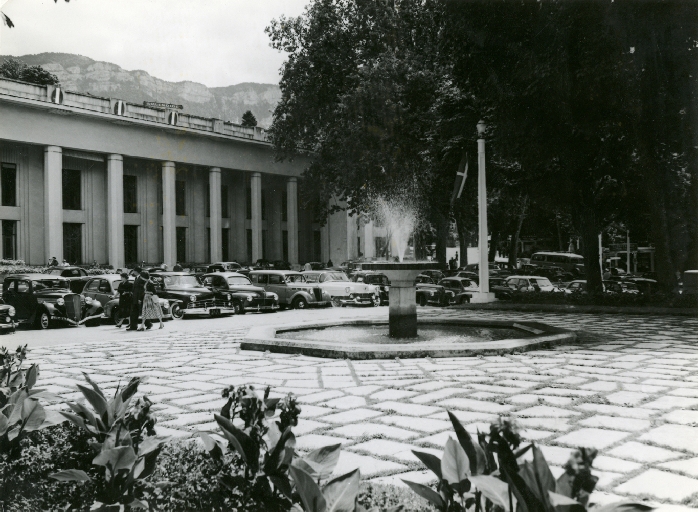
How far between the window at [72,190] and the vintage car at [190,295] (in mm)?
18558

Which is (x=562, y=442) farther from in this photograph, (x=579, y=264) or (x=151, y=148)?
(x=579, y=264)

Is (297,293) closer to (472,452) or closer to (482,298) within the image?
(482,298)

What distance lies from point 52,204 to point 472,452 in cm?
3490

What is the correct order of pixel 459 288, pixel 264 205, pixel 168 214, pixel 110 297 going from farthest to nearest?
pixel 264 205 < pixel 168 214 < pixel 459 288 < pixel 110 297

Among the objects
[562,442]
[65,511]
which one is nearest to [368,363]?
[562,442]

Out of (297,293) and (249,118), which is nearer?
(297,293)

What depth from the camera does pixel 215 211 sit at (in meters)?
41.2

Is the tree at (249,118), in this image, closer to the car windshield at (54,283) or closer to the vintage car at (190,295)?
the vintage car at (190,295)

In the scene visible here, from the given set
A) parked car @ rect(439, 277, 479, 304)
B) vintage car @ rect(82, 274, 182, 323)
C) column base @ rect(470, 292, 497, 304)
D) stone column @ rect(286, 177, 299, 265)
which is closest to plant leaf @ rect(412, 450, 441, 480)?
vintage car @ rect(82, 274, 182, 323)

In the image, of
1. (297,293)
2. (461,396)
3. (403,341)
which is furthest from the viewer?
(297,293)

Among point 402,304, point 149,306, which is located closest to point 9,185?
point 149,306

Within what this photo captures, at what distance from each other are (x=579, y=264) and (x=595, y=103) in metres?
33.2

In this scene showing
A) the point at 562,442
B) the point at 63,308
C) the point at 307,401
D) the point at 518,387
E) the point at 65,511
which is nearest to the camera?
the point at 65,511

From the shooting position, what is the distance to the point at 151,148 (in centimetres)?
3700
